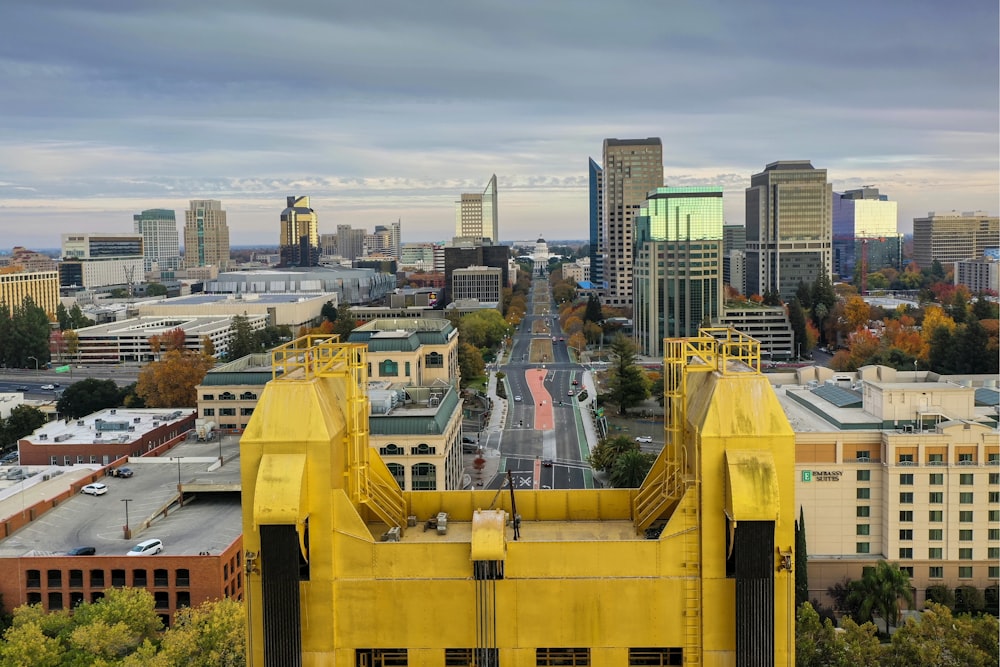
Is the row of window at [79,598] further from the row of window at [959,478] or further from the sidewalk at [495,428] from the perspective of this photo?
the row of window at [959,478]

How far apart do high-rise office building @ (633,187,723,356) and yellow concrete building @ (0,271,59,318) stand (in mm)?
79970

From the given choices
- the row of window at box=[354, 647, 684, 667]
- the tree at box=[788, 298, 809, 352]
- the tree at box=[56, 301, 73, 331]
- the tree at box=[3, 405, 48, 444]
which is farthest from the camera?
the tree at box=[56, 301, 73, 331]

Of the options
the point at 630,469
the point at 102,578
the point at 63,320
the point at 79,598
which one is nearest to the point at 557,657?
the point at 102,578

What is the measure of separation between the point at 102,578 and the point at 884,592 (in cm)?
2577

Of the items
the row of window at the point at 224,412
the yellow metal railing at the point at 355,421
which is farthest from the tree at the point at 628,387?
the yellow metal railing at the point at 355,421

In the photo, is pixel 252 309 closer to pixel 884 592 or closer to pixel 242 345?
pixel 242 345

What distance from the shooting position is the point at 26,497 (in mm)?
34906

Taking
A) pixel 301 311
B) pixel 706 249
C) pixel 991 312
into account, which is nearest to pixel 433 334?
pixel 706 249

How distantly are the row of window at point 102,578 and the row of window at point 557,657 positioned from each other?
2220cm

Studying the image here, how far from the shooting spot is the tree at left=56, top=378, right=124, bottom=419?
62594 mm

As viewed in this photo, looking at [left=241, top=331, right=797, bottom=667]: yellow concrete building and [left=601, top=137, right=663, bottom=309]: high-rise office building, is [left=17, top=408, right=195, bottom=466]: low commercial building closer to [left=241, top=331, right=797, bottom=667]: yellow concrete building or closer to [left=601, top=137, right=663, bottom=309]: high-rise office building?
[left=241, top=331, right=797, bottom=667]: yellow concrete building

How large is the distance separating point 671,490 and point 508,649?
2614 mm

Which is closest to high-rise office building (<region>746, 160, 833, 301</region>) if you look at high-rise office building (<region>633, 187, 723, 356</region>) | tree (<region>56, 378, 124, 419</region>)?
high-rise office building (<region>633, 187, 723, 356</region>)

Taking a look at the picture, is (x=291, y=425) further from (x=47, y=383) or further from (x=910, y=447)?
(x=47, y=383)
